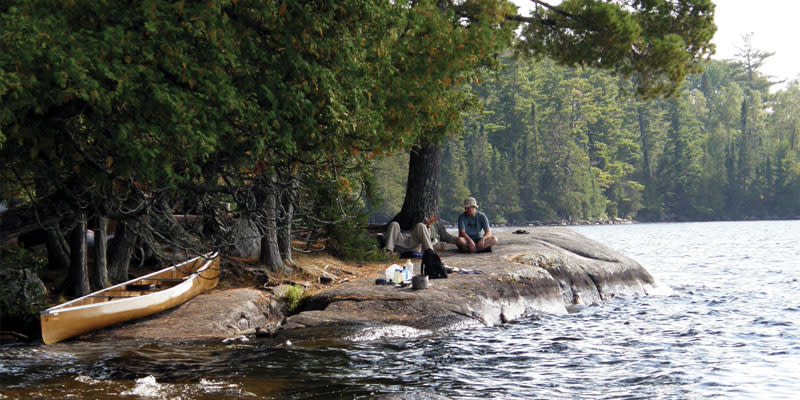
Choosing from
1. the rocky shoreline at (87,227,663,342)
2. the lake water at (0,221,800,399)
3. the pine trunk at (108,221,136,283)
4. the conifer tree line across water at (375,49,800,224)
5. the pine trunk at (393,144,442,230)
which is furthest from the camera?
the conifer tree line across water at (375,49,800,224)

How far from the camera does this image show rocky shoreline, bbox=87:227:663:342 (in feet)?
36.4

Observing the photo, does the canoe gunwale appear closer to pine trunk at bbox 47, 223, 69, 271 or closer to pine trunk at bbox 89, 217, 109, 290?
pine trunk at bbox 89, 217, 109, 290

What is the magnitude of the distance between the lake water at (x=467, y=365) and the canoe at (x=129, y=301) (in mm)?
343

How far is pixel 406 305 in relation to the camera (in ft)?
39.2

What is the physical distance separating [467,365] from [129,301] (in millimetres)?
5198

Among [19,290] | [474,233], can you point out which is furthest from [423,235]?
[19,290]

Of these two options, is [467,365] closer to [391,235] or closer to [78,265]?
[78,265]

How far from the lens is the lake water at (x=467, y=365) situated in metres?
8.14

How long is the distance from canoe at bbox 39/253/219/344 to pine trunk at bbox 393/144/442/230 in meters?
6.97

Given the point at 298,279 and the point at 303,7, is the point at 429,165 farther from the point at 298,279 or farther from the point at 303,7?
the point at 303,7

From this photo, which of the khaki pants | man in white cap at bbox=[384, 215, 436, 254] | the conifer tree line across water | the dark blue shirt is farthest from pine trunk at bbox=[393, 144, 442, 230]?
the conifer tree line across water

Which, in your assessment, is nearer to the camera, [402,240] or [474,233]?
[474,233]

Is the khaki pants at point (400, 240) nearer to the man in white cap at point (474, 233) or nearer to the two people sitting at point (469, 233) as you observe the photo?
the two people sitting at point (469, 233)

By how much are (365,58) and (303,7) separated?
7.52 ft
